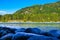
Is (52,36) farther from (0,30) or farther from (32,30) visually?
(0,30)

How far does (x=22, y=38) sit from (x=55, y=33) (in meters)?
0.21

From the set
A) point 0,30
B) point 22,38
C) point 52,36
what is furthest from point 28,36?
point 0,30

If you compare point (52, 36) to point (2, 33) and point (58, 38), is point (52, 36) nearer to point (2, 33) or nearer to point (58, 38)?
point (58, 38)

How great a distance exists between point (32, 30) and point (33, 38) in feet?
0.65

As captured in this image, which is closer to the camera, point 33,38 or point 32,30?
point 33,38

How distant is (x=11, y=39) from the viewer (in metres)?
0.99

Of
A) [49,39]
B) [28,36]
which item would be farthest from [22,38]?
[49,39]

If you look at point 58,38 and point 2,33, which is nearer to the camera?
point 58,38

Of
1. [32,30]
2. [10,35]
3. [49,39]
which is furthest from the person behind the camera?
[32,30]

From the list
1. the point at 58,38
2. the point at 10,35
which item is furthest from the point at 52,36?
the point at 10,35

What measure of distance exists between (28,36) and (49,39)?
13 centimetres

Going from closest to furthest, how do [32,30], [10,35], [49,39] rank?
[49,39], [10,35], [32,30]

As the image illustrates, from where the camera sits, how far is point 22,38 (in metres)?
0.98

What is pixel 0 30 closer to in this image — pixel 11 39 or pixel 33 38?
pixel 11 39
